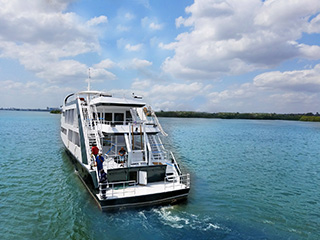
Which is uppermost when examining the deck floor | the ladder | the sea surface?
the ladder

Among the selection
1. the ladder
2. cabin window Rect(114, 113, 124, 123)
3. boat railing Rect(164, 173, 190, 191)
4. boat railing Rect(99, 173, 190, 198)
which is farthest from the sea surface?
cabin window Rect(114, 113, 124, 123)

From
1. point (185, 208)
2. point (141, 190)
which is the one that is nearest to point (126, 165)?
point (141, 190)

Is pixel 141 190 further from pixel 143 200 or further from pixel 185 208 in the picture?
pixel 185 208

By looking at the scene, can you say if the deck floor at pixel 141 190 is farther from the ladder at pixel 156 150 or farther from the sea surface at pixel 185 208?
→ the ladder at pixel 156 150

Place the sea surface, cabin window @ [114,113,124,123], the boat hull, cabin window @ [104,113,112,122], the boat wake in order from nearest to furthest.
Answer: the sea surface
the boat wake
the boat hull
cabin window @ [104,113,112,122]
cabin window @ [114,113,124,123]

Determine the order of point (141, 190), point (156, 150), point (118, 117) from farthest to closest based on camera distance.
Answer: point (118, 117), point (156, 150), point (141, 190)

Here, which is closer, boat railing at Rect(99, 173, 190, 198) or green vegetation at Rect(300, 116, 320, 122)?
boat railing at Rect(99, 173, 190, 198)

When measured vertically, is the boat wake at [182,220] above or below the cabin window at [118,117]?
below

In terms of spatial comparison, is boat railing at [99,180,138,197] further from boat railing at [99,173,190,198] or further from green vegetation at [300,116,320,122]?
green vegetation at [300,116,320,122]

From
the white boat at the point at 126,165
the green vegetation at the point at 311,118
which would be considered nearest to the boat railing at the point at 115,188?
the white boat at the point at 126,165

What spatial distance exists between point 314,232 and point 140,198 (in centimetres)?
891

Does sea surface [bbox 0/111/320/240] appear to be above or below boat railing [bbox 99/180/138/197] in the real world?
below

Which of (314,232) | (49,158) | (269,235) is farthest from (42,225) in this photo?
(49,158)

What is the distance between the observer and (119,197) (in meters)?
12.0
